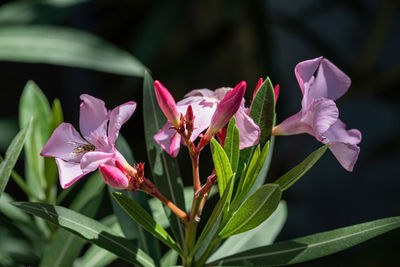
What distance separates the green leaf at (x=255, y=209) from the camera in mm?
423

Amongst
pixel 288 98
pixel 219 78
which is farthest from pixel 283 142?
pixel 219 78

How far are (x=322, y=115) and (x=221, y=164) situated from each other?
107mm

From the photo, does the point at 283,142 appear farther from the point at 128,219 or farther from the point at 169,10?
the point at 128,219

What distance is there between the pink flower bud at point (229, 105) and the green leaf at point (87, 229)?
162 millimetres

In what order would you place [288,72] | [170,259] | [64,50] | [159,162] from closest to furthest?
[159,162] → [170,259] → [64,50] → [288,72]

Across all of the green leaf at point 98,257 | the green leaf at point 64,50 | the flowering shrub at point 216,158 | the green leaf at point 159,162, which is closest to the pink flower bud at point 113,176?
the flowering shrub at point 216,158

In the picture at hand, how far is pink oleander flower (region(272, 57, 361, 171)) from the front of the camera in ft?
1.51

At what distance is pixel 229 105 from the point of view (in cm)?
44

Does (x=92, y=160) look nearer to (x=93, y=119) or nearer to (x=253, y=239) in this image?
(x=93, y=119)

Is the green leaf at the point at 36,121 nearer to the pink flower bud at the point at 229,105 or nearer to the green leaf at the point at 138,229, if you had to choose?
the green leaf at the point at 138,229

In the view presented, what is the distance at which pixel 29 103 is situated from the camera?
0.74 m

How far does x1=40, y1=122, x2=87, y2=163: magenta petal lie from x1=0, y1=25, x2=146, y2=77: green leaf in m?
0.60

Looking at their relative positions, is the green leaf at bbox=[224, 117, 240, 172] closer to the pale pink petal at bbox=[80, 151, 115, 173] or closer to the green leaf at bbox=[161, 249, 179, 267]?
the pale pink petal at bbox=[80, 151, 115, 173]

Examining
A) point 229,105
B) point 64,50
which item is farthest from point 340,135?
point 64,50
